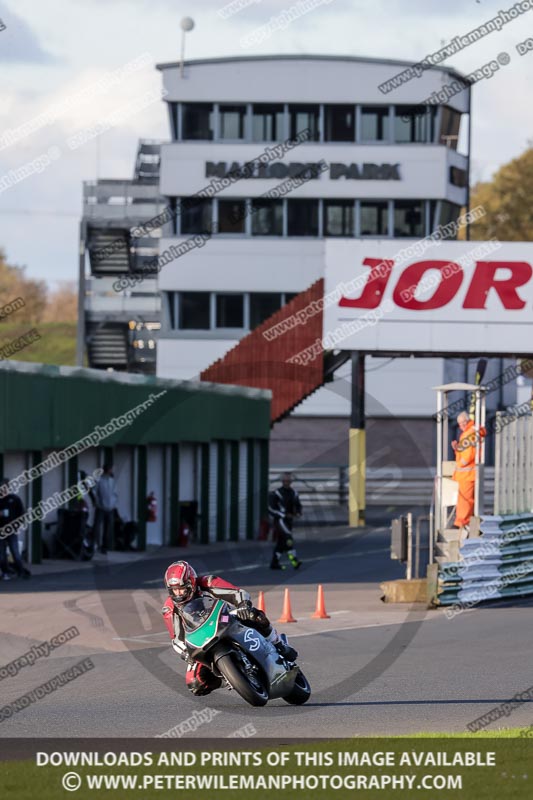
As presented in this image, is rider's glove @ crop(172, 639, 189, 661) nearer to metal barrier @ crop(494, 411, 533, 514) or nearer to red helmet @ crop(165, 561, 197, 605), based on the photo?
red helmet @ crop(165, 561, 197, 605)

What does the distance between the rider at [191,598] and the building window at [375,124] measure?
52017 mm

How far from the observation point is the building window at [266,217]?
63438 mm

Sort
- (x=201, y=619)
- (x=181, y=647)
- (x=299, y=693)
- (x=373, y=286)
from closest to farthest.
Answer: (x=201, y=619)
(x=181, y=647)
(x=299, y=693)
(x=373, y=286)

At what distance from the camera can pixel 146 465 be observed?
3469cm

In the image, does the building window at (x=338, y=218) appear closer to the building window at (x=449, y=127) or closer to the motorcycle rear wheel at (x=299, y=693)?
the building window at (x=449, y=127)

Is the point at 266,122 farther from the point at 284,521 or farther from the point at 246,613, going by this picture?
the point at 246,613

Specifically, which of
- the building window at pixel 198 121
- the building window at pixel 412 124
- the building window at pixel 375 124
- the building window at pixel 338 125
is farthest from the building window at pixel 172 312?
the building window at pixel 412 124

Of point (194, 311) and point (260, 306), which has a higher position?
point (260, 306)

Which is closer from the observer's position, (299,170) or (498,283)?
(498,283)

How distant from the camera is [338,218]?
63.5 metres

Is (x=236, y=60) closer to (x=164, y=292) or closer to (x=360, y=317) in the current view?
(x=164, y=292)

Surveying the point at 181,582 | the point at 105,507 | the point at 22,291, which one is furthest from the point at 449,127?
the point at 22,291

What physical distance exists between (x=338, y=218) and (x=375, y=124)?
420 centimetres

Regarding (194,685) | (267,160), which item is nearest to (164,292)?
(267,160)
